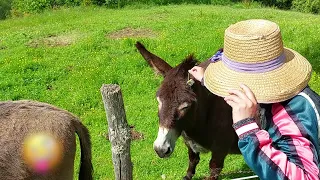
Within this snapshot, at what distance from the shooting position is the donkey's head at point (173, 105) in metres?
3.77

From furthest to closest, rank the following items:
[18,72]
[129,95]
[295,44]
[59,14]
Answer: [59,14] → [295,44] → [18,72] → [129,95]

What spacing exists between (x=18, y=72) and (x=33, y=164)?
585 centimetres

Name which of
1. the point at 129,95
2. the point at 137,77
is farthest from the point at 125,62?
the point at 129,95

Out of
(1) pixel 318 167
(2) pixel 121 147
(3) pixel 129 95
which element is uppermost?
(1) pixel 318 167

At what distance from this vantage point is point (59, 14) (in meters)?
16.7

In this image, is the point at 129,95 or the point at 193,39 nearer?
the point at 129,95

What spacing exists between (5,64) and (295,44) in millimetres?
6255

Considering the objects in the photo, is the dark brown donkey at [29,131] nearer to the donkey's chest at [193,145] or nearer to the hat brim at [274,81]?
the donkey's chest at [193,145]

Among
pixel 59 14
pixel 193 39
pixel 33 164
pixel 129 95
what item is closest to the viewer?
pixel 33 164

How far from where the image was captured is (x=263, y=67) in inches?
81.3

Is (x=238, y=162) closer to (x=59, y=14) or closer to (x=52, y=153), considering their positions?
(x=52, y=153)

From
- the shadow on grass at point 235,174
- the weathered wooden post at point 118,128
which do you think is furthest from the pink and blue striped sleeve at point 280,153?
the shadow on grass at point 235,174

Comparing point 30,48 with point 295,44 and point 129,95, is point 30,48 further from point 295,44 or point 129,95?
point 295,44

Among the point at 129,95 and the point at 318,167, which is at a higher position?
the point at 318,167
